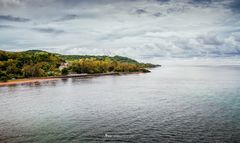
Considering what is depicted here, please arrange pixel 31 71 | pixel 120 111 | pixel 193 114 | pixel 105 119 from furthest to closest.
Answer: pixel 31 71 < pixel 120 111 < pixel 193 114 < pixel 105 119

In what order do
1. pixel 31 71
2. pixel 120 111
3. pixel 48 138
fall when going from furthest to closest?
pixel 31 71, pixel 120 111, pixel 48 138

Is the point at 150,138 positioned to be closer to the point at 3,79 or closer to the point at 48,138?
the point at 48,138

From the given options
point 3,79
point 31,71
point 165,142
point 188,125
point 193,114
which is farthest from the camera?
point 31,71

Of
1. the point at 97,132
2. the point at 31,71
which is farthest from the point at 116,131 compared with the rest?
the point at 31,71

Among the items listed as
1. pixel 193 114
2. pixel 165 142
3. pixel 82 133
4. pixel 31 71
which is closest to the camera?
pixel 165 142

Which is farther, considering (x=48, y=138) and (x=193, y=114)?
(x=193, y=114)

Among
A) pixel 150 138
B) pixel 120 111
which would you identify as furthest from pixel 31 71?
pixel 150 138

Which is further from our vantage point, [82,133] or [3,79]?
[3,79]

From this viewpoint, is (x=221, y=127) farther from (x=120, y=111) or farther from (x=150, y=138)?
(x=120, y=111)
